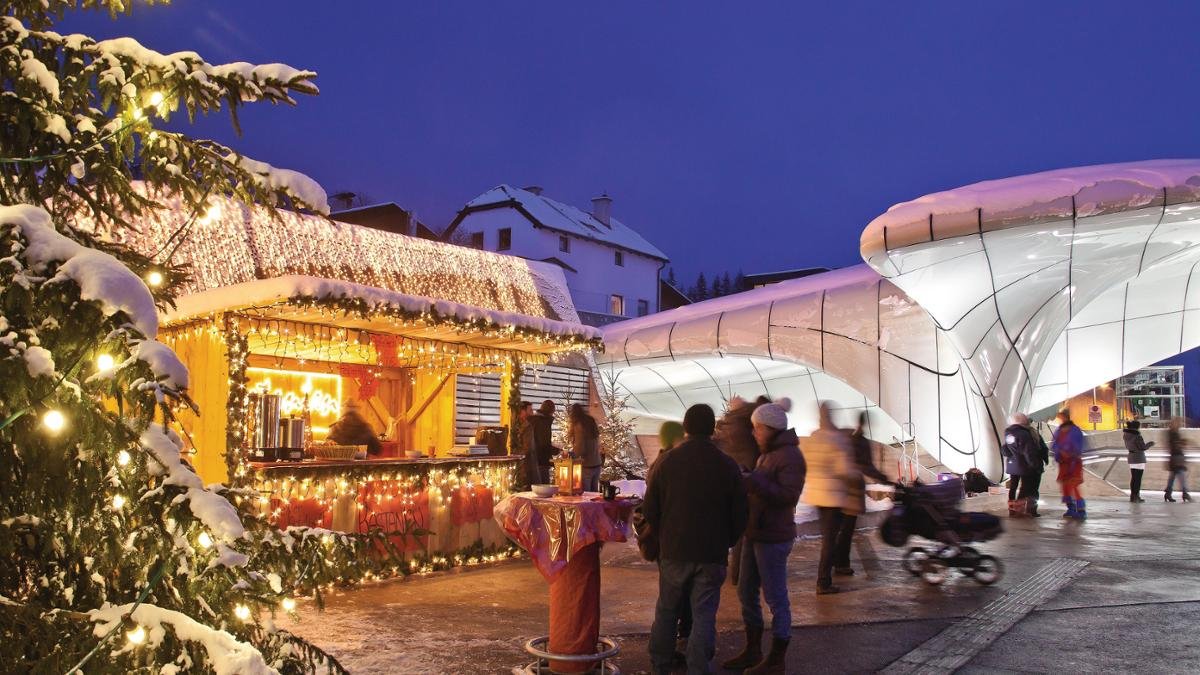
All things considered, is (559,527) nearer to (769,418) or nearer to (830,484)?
(769,418)

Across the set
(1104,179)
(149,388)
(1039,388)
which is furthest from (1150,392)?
(149,388)

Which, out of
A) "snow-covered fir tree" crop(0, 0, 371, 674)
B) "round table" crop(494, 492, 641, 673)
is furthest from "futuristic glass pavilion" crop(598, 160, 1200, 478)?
"snow-covered fir tree" crop(0, 0, 371, 674)

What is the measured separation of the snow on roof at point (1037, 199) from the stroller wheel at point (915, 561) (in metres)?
7.76

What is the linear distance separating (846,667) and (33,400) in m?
5.13

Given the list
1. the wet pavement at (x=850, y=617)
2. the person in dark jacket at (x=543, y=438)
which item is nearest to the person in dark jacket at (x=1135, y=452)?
the wet pavement at (x=850, y=617)

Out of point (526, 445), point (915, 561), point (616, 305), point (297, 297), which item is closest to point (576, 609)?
point (297, 297)

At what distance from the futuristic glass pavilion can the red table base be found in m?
11.9

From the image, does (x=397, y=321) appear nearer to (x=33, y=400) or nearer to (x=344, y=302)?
(x=344, y=302)

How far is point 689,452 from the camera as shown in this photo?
5.39 metres

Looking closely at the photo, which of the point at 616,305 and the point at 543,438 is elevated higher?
the point at 616,305

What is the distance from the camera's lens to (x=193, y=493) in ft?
8.90

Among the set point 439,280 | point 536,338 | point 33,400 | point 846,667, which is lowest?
point 846,667

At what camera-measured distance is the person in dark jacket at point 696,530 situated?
525cm

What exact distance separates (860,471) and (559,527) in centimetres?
396
